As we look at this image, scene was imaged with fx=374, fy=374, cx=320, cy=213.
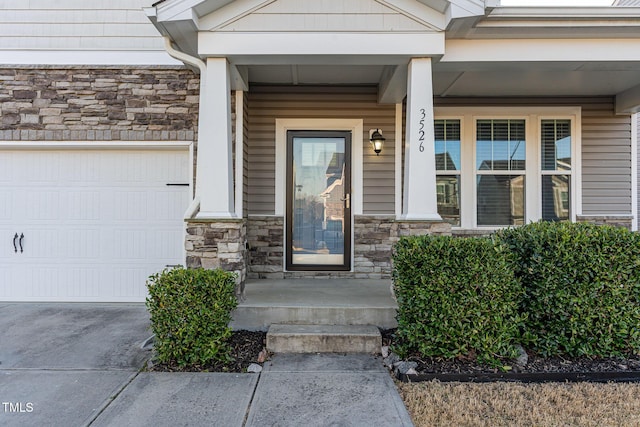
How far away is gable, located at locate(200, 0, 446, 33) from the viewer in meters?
3.75

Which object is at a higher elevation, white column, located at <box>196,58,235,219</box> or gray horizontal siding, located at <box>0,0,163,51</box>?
gray horizontal siding, located at <box>0,0,163,51</box>

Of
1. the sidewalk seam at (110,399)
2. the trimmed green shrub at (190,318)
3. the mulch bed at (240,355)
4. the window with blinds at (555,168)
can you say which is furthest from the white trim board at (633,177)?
the sidewalk seam at (110,399)

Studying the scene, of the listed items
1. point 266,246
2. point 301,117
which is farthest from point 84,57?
point 266,246

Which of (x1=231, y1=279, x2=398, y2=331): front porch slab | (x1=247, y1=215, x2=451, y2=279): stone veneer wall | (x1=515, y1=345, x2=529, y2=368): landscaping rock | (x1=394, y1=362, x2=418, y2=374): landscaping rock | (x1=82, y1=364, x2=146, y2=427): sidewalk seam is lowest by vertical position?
(x1=82, y1=364, x2=146, y2=427): sidewalk seam

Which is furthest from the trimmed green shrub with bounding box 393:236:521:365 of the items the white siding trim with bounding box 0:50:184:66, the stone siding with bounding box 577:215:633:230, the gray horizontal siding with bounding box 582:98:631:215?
the white siding trim with bounding box 0:50:184:66

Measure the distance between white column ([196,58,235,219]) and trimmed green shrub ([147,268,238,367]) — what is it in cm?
91

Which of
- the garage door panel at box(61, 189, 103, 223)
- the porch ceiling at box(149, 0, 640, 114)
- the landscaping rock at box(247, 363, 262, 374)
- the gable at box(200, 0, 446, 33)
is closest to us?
the landscaping rock at box(247, 363, 262, 374)

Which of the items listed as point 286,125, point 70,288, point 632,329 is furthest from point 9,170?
point 632,329

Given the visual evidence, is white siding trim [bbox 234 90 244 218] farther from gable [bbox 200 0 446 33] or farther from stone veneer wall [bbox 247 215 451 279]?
gable [bbox 200 0 446 33]

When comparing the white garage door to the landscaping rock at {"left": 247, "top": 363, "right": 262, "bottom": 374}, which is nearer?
the landscaping rock at {"left": 247, "top": 363, "right": 262, "bottom": 374}

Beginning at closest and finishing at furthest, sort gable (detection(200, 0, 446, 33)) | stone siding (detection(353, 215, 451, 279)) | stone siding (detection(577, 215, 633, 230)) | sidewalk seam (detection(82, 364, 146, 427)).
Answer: sidewalk seam (detection(82, 364, 146, 427)) → gable (detection(200, 0, 446, 33)) → stone siding (detection(353, 215, 451, 279)) → stone siding (detection(577, 215, 633, 230))

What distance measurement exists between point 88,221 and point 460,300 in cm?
465

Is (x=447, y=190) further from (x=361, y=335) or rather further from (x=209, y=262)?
(x=209, y=262)

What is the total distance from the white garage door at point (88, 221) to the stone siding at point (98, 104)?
263 mm
